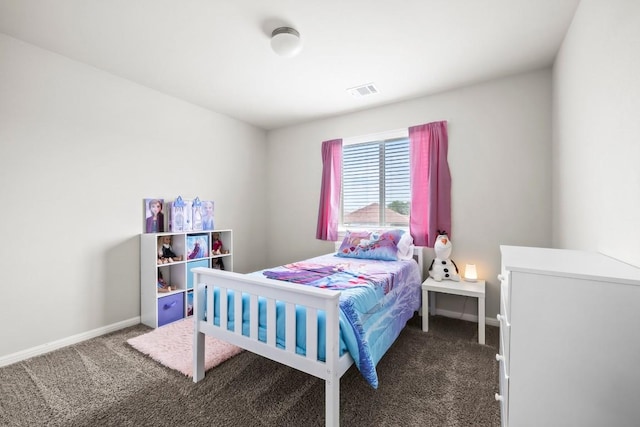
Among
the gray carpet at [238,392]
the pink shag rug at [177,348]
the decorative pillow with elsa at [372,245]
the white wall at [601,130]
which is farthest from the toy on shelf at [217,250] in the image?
the white wall at [601,130]

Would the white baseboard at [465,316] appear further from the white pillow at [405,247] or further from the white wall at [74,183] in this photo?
the white wall at [74,183]

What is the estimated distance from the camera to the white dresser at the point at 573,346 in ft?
2.62

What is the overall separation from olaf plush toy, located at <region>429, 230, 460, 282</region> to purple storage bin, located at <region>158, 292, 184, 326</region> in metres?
2.73

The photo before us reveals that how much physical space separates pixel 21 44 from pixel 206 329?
106 inches

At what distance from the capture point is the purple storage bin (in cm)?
270

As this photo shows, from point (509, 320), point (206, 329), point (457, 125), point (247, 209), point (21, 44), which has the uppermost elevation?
point (21, 44)

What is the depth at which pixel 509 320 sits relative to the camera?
992 mm

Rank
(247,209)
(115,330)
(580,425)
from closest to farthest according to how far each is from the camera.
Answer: (580,425)
(115,330)
(247,209)

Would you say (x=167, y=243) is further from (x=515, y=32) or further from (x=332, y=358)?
(x=515, y=32)

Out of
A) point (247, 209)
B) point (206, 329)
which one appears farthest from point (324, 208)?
point (206, 329)

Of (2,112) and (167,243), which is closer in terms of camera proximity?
(2,112)

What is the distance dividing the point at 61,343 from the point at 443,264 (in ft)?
11.8

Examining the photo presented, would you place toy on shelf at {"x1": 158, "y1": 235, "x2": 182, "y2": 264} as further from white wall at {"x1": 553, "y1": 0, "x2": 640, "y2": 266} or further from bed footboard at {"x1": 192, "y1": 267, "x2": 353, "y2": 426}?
white wall at {"x1": 553, "y1": 0, "x2": 640, "y2": 266}

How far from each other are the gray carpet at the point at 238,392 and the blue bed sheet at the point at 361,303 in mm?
255
